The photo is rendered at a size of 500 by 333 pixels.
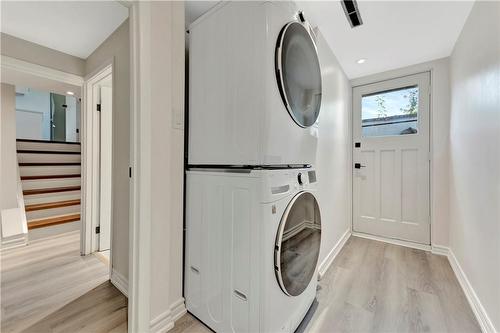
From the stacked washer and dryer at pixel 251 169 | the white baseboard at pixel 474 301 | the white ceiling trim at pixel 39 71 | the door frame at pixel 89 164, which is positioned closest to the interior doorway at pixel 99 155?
the door frame at pixel 89 164

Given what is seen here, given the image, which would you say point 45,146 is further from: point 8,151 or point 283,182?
point 283,182

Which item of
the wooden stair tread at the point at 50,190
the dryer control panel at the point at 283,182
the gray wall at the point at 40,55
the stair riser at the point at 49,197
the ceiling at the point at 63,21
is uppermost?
the ceiling at the point at 63,21

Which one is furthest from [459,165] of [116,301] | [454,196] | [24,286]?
[24,286]

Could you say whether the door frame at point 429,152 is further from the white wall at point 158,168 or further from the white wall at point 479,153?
the white wall at point 158,168

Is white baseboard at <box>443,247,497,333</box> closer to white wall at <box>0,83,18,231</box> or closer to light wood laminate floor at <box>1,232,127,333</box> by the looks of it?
light wood laminate floor at <box>1,232,127,333</box>

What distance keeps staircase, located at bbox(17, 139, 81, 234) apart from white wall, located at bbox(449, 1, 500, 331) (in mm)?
4127

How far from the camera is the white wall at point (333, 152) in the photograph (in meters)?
1.82

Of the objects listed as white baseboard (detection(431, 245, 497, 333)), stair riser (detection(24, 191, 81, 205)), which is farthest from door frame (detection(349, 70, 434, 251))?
stair riser (detection(24, 191, 81, 205))

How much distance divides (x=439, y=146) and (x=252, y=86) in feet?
8.08

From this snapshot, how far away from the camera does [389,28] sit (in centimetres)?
177

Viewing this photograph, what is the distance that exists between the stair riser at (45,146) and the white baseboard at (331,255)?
14.2 feet

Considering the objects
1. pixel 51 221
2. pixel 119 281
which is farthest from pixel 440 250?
pixel 51 221

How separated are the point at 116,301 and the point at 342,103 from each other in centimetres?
279

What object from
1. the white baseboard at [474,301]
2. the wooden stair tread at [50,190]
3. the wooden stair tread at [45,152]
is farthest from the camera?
the wooden stair tread at [45,152]
